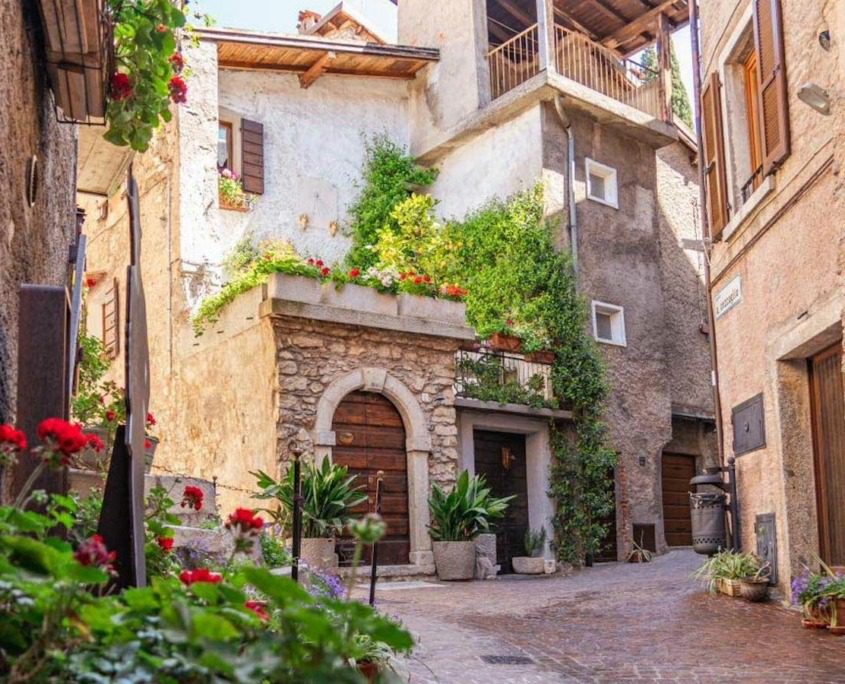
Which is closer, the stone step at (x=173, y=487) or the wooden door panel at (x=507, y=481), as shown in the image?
the stone step at (x=173, y=487)

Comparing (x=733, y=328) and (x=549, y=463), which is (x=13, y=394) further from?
(x=549, y=463)

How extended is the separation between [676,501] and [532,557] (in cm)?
423

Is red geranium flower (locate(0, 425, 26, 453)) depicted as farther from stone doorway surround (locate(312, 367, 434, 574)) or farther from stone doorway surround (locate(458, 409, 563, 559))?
stone doorway surround (locate(458, 409, 563, 559))

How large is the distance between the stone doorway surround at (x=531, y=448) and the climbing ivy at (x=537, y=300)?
0.45ft

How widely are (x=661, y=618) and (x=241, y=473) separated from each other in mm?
5860

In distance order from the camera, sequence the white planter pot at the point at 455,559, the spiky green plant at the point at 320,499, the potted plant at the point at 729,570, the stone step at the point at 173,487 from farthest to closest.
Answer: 1. the white planter pot at the point at 455,559
2. the spiky green plant at the point at 320,499
3. the potted plant at the point at 729,570
4. the stone step at the point at 173,487

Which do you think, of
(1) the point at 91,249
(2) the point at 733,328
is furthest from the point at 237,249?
(2) the point at 733,328

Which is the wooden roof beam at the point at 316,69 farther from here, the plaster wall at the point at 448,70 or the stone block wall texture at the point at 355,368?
the stone block wall texture at the point at 355,368

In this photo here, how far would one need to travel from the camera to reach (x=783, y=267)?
8.53m

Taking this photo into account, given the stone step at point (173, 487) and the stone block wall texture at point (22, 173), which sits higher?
the stone block wall texture at point (22, 173)

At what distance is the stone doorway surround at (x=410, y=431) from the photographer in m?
12.2

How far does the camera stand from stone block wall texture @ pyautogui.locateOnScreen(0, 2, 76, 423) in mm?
3857

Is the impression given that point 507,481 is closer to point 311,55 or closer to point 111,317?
point 111,317

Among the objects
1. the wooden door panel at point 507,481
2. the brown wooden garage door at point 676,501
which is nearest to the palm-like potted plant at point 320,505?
the wooden door panel at point 507,481
